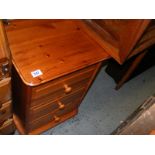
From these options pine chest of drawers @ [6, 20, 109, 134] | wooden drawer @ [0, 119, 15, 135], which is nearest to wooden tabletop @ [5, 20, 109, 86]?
pine chest of drawers @ [6, 20, 109, 134]

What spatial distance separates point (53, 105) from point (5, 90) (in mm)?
416

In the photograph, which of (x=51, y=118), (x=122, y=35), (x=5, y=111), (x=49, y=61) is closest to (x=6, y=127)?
(x=5, y=111)

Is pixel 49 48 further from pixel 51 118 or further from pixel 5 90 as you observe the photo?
pixel 51 118

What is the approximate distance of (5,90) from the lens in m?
0.82

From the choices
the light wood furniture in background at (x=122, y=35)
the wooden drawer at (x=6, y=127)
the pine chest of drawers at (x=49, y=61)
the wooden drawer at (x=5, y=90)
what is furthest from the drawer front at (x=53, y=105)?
the light wood furniture in background at (x=122, y=35)

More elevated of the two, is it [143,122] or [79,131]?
[143,122]

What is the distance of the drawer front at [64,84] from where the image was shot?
37.9 inches

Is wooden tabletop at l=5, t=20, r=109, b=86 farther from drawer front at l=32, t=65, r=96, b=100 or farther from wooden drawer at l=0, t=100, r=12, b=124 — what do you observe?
wooden drawer at l=0, t=100, r=12, b=124

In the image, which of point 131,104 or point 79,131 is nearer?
point 79,131

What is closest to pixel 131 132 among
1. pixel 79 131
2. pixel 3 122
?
pixel 3 122

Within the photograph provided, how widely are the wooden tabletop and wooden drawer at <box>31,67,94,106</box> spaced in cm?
7
